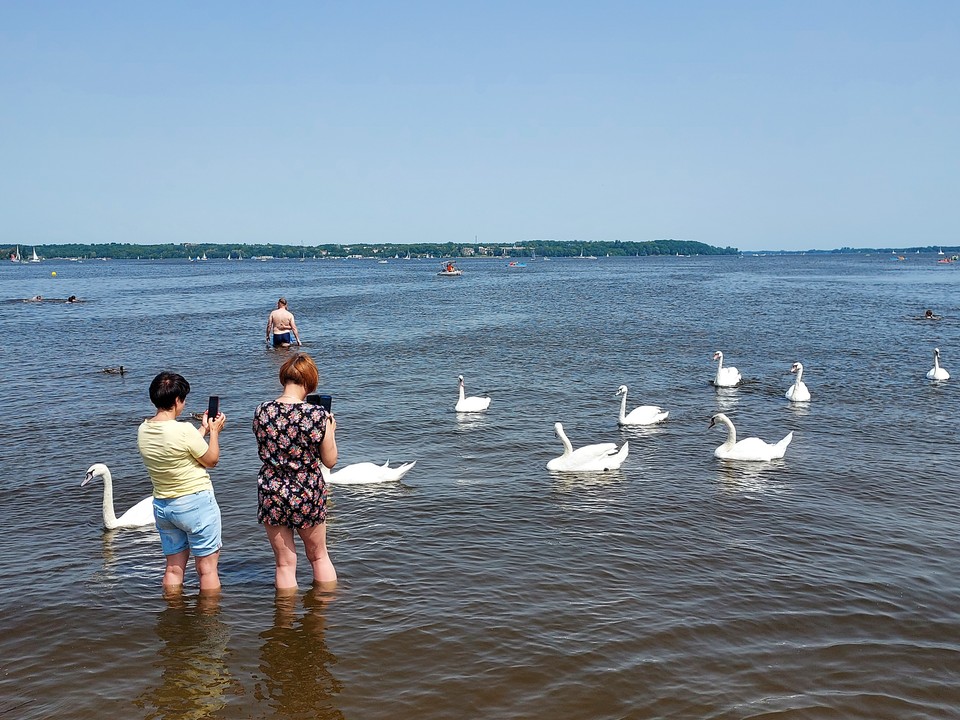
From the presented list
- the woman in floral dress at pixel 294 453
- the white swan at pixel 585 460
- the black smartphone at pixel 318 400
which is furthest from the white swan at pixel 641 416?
the black smartphone at pixel 318 400

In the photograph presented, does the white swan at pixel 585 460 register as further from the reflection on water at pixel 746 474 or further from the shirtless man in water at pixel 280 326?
the shirtless man in water at pixel 280 326

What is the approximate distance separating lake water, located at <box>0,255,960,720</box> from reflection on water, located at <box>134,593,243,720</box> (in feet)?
0.07

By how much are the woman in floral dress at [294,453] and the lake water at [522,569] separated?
3.59ft

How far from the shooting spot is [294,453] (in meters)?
6.15

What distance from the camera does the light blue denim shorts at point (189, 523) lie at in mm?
6367

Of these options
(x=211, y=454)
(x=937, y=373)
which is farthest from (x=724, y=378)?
(x=211, y=454)

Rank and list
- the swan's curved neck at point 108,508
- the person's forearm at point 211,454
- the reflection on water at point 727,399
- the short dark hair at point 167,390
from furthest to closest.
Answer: the reflection on water at point 727,399
the swan's curved neck at point 108,508
the person's forearm at point 211,454
the short dark hair at point 167,390

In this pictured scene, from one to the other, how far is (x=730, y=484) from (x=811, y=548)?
2729 mm

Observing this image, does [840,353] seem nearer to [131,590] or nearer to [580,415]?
[580,415]

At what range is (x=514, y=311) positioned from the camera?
4722 centimetres

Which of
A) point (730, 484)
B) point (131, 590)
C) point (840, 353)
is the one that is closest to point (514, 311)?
point (840, 353)

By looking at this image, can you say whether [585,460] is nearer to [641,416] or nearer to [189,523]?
[641,416]

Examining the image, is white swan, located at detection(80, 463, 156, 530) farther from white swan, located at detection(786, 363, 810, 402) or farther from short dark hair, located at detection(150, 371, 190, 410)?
white swan, located at detection(786, 363, 810, 402)

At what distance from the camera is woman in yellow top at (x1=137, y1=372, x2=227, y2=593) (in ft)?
20.2
